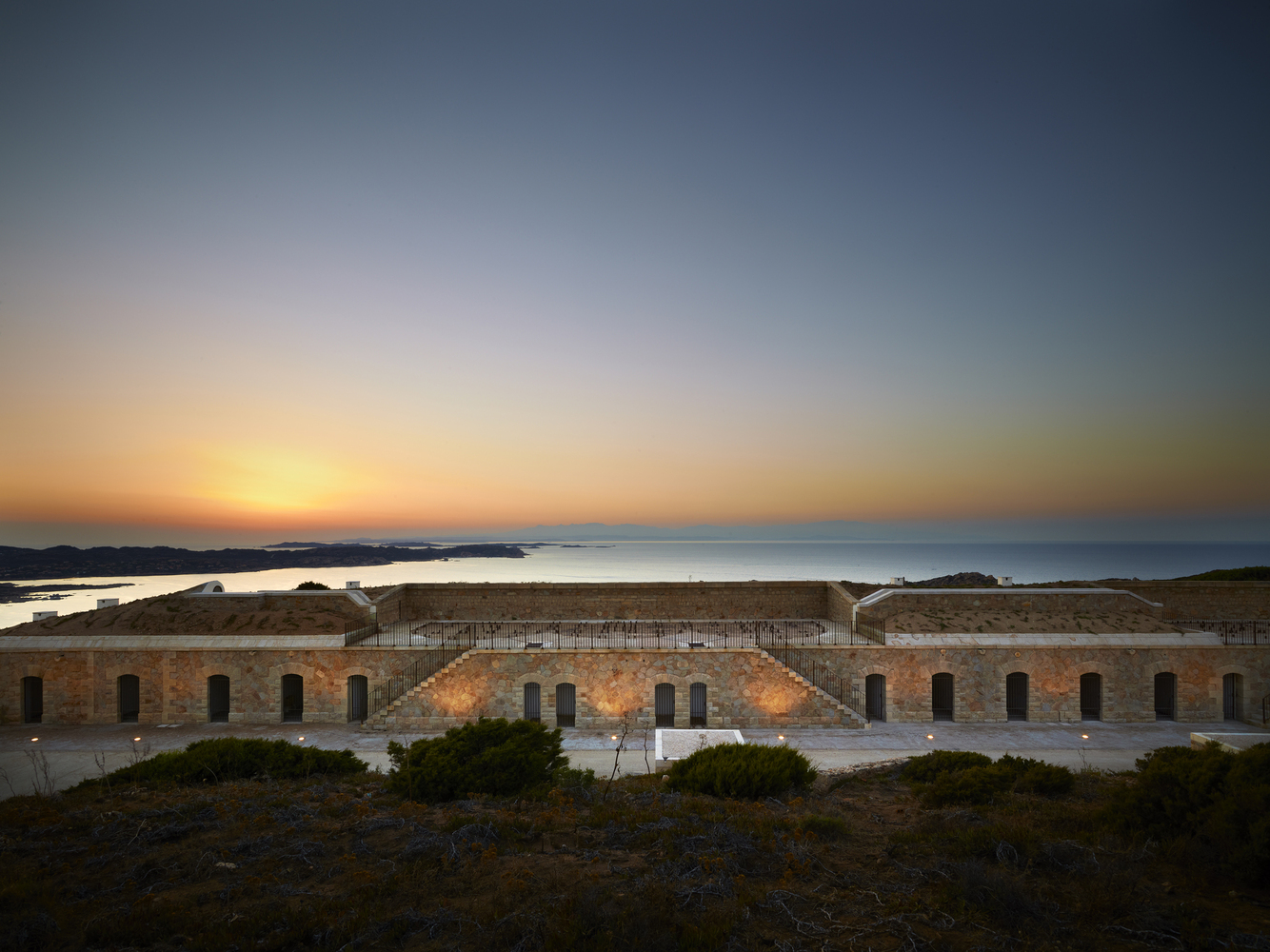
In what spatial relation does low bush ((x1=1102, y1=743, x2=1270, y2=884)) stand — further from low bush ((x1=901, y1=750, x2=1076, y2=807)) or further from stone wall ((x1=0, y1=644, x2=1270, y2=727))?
stone wall ((x1=0, y1=644, x2=1270, y2=727))

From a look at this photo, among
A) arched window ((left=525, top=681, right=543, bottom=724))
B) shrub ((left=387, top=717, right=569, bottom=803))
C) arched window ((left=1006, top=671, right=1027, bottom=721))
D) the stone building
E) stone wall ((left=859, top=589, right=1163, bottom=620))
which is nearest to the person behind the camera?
shrub ((left=387, top=717, right=569, bottom=803))

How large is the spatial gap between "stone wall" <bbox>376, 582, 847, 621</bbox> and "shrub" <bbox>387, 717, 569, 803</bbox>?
13.1 metres

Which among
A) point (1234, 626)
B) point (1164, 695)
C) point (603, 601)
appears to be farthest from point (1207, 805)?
point (1234, 626)

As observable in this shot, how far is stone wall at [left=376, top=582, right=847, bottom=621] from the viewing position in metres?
25.8

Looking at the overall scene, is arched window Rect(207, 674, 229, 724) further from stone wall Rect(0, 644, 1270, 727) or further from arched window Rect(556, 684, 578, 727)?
arched window Rect(556, 684, 578, 727)

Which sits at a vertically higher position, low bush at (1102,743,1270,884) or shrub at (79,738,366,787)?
low bush at (1102,743,1270,884)

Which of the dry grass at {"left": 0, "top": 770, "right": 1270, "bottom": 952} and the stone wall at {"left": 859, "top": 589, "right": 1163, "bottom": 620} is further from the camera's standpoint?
the stone wall at {"left": 859, "top": 589, "right": 1163, "bottom": 620}

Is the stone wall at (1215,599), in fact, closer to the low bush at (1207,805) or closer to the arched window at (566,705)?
the low bush at (1207,805)

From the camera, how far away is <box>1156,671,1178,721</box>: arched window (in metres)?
20.7

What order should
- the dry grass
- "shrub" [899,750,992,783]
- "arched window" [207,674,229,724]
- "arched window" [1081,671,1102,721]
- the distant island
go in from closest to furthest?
the dry grass → "shrub" [899,750,992,783] → "arched window" [207,674,229,724] → "arched window" [1081,671,1102,721] → the distant island

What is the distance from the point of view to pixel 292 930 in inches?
239

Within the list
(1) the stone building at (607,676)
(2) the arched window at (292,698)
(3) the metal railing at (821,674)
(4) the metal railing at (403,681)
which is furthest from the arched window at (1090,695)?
(2) the arched window at (292,698)

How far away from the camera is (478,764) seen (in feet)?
38.2

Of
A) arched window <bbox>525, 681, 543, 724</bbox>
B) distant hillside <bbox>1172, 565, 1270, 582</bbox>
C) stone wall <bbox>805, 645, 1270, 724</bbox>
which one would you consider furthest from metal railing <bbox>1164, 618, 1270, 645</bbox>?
arched window <bbox>525, 681, 543, 724</bbox>
